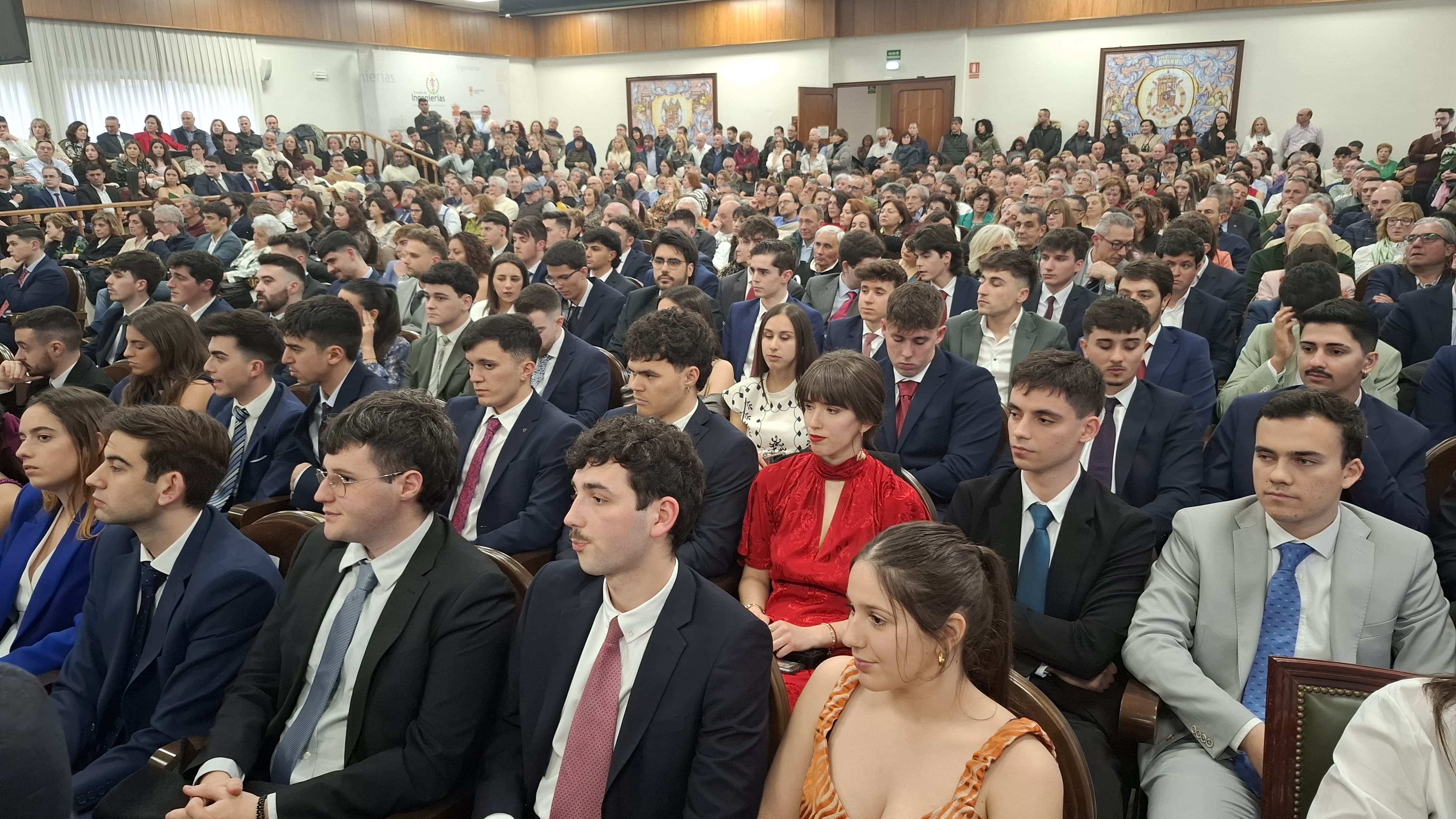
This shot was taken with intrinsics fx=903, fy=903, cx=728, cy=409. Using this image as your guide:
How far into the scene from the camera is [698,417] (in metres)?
2.85

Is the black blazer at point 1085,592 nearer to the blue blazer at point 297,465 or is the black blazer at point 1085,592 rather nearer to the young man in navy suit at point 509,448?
the young man in navy suit at point 509,448

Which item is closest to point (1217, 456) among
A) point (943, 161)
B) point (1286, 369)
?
point (1286, 369)

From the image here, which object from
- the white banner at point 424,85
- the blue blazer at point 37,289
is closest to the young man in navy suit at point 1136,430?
the blue blazer at point 37,289

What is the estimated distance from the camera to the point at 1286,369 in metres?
3.59

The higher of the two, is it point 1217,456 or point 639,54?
point 639,54

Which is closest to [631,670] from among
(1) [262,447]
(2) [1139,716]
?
Answer: (2) [1139,716]

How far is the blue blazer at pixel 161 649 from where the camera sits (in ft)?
6.56

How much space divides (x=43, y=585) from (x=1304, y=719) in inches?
118

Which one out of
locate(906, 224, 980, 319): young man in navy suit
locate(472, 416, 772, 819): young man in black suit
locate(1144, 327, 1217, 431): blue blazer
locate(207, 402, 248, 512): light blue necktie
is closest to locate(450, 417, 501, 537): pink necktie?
locate(207, 402, 248, 512): light blue necktie

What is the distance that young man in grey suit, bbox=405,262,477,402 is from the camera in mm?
4422

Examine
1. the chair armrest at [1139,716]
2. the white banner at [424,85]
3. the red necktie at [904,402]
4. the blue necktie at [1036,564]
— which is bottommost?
the chair armrest at [1139,716]

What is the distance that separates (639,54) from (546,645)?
1989 cm

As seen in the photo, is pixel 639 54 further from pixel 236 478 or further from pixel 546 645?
pixel 546 645

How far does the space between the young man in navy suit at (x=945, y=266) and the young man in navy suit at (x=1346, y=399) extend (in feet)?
Answer: 7.52
